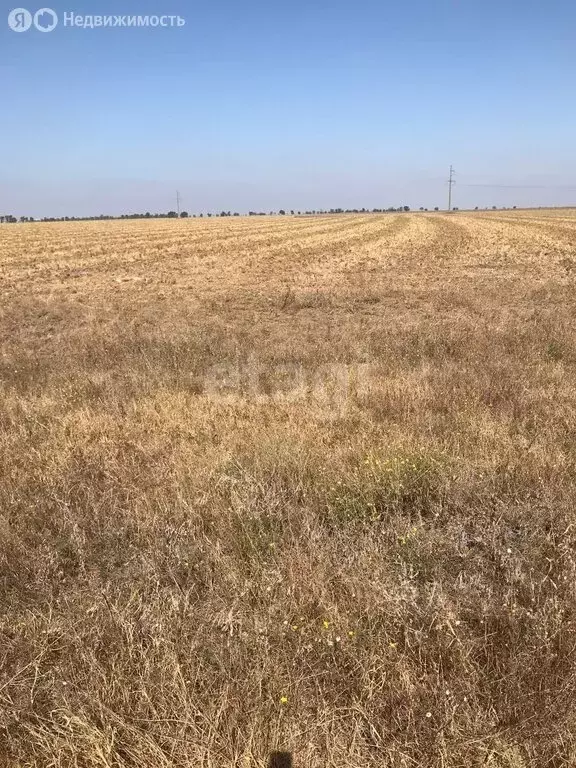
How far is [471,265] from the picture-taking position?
2036cm

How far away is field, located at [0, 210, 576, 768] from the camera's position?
6.60 feet

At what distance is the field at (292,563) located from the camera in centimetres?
201

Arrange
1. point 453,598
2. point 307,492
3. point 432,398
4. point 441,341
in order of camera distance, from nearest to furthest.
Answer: point 453,598
point 307,492
point 432,398
point 441,341

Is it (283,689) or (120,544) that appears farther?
(120,544)

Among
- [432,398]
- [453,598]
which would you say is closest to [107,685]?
[453,598]

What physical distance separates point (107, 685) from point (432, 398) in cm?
408

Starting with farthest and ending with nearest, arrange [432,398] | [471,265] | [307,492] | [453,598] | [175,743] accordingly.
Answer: [471,265], [432,398], [307,492], [453,598], [175,743]

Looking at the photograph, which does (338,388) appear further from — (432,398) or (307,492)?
(307,492)

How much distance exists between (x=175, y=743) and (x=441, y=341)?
6.91 m

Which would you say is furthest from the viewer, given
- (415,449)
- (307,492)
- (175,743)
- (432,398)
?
(432,398)

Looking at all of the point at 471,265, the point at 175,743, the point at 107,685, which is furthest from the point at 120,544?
the point at 471,265

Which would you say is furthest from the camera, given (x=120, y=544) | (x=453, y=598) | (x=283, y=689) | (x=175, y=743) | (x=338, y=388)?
(x=338, y=388)

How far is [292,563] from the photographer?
2836 mm

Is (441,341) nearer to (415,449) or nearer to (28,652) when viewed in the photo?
(415,449)
